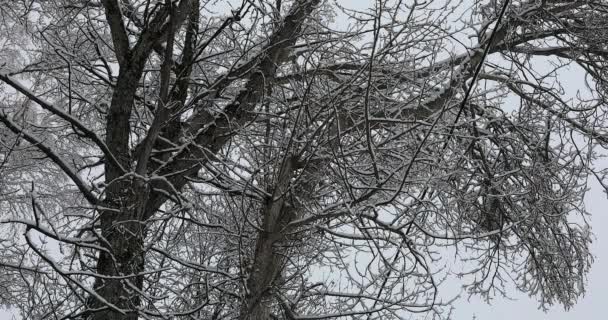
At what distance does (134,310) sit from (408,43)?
2733mm

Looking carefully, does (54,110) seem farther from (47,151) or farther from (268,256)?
(268,256)

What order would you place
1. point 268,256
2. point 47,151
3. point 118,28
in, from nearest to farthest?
point 47,151 < point 118,28 < point 268,256

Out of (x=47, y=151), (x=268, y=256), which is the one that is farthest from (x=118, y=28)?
(x=268, y=256)

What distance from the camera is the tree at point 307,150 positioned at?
5.43m

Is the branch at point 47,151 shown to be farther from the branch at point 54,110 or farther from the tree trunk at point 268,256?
the tree trunk at point 268,256

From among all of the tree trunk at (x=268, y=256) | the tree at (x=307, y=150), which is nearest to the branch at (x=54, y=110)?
the tree at (x=307, y=150)

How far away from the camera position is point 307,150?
5.94 meters

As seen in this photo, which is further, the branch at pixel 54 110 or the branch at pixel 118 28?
the branch at pixel 118 28

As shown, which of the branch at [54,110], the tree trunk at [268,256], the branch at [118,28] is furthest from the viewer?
the tree trunk at [268,256]

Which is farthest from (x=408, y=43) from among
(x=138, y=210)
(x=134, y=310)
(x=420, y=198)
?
(x=134, y=310)

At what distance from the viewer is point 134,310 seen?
202 inches

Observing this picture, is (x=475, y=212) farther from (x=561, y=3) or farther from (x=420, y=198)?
(x=420, y=198)

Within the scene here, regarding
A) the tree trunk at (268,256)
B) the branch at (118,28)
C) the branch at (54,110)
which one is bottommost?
the tree trunk at (268,256)

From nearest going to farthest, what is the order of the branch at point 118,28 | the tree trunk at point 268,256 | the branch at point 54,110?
the branch at point 54,110
the branch at point 118,28
the tree trunk at point 268,256
